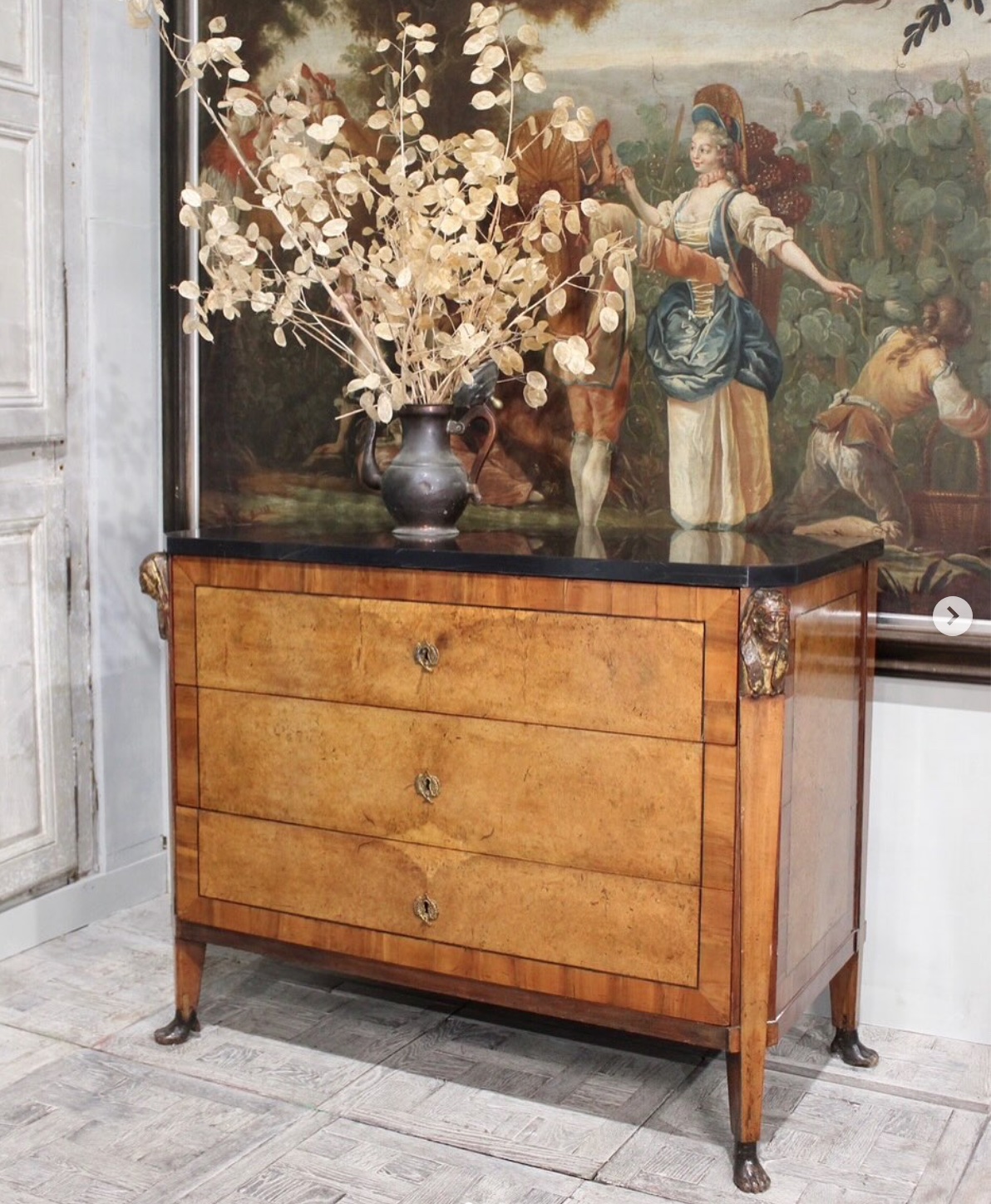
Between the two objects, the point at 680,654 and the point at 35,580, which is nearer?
the point at 680,654

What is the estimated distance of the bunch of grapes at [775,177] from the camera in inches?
113

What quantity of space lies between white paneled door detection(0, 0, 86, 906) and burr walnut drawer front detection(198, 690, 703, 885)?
2.54ft

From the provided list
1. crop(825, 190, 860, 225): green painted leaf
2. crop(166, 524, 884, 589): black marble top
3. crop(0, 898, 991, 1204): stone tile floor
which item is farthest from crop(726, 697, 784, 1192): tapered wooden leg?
crop(825, 190, 860, 225): green painted leaf

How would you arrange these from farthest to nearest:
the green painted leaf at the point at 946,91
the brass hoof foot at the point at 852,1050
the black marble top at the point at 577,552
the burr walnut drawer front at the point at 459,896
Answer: the brass hoof foot at the point at 852,1050
the green painted leaf at the point at 946,91
the burr walnut drawer front at the point at 459,896
the black marble top at the point at 577,552

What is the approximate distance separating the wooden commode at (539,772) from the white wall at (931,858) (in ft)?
0.59

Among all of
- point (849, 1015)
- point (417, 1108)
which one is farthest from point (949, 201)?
point (417, 1108)

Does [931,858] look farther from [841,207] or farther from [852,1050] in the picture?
[841,207]

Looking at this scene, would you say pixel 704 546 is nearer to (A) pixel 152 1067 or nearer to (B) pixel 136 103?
(A) pixel 152 1067

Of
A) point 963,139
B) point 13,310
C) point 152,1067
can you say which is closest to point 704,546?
point 963,139

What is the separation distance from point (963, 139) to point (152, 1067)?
237cm

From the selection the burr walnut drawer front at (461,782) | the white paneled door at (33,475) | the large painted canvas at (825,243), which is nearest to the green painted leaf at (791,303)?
the large painted canvas at (825,243)

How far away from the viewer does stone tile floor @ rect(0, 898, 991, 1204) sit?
2387mm

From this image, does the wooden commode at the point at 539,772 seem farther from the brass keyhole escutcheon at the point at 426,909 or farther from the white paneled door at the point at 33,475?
the white paneled door at the point at 33,475

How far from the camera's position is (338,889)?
8.94 feet
